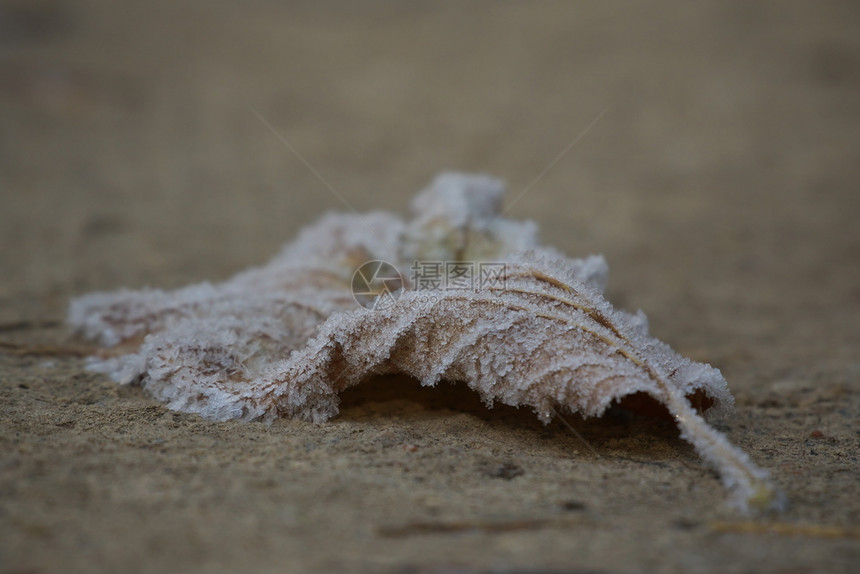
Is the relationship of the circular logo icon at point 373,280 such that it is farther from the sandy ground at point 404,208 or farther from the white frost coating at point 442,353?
the sandy ground at point 404,208

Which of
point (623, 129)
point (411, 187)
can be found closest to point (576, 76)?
point (623, 129)

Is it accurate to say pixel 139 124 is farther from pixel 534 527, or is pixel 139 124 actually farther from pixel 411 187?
pixel 534 527

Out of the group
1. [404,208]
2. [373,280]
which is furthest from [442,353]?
[404,208]

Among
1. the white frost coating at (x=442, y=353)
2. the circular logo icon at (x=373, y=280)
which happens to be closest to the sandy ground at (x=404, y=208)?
the white frost coating at (x=442, y=353)

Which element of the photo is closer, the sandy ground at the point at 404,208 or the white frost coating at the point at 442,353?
the sandy ground at the point at 404,208

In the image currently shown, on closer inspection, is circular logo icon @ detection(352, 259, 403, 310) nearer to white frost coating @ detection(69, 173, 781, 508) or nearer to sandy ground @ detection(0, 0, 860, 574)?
white frost coating @ detection(69, 173, 781, 508)

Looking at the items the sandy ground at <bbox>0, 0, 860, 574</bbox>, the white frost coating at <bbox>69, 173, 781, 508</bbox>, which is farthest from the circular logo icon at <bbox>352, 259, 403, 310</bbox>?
the sandy ground at <bbox>0, 0, 860, 574</bbox>

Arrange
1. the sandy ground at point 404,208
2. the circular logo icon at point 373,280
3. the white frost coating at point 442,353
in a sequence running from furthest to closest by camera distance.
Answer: the circular logo icon at point 373,280 < the white frost coating at point 442,353 < the sandy ground at point 404,208
